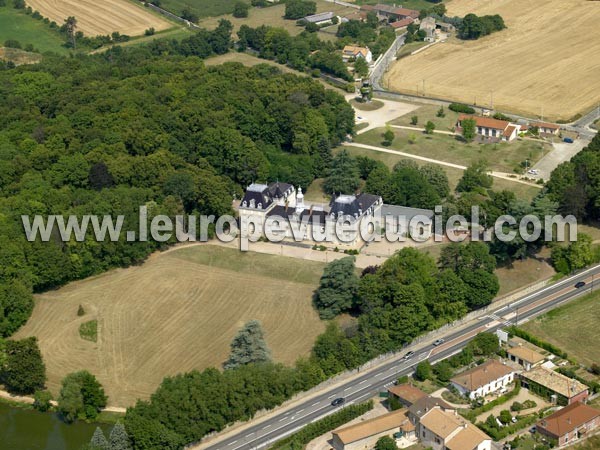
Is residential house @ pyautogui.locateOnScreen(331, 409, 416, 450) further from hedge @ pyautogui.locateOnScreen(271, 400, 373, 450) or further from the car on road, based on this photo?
the car on road

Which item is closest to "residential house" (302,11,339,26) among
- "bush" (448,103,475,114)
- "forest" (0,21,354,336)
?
"forest" (0,21,354,336)

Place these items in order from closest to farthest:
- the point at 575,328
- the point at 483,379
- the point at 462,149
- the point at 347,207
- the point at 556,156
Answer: the point at 483,379
the point at 575,328
the point at 347,207
the point at 556,156
the point at 462,149

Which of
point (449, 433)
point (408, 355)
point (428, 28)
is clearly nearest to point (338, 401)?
point (408, 355)

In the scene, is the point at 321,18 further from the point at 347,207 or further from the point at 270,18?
the point at 347,207

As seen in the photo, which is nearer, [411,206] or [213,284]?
[213,284]

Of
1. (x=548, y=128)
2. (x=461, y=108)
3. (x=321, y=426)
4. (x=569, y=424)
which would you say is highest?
(x=461, y=108)

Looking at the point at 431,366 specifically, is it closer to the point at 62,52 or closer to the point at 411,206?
the point at 411,206

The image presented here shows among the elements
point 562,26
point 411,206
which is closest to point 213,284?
point 411,206
